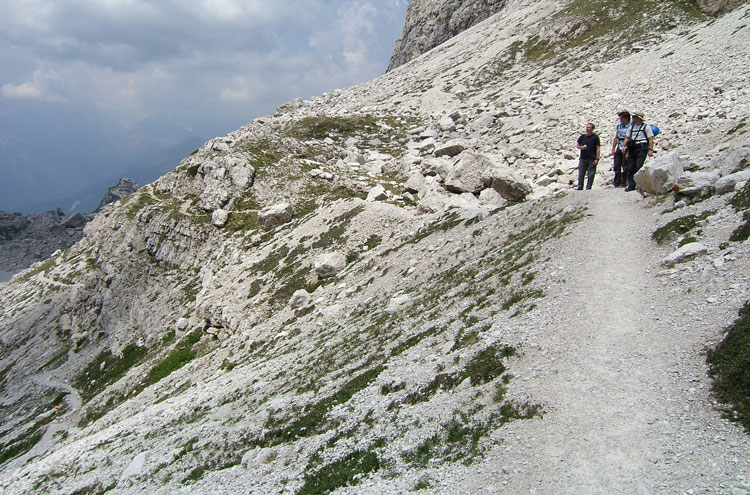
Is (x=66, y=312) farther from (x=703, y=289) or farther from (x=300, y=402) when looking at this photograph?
(x=703, y=289)

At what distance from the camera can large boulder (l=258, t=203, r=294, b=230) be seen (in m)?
43.3

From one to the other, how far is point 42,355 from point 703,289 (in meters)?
90.0

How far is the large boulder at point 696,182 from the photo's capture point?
632 inches

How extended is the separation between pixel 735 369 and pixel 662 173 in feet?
42.8

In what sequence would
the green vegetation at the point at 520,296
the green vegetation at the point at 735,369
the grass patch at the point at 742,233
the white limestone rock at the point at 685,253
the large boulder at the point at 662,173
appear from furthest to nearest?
the large boulder at the point at 662,173 < the green vegetation at the point at 520,296 < the white limestone rock at the point at 685,253 < the grass patch at the point at 742,233 < the green vegetation at the point at 735,369

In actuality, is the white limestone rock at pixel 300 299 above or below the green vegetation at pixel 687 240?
above

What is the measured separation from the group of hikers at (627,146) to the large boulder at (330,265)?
56.8 feet

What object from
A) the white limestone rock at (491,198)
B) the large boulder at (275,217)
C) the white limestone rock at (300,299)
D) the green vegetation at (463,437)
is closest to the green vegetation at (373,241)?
the white limestone rock at (300,299)

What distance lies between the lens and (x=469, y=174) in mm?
34438

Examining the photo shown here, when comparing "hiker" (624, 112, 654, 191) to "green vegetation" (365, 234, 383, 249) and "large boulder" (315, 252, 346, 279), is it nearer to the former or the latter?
"green vegetation" (365, 234, 383, 249)

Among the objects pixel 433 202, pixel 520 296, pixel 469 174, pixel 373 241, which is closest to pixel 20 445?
pixel 373 241

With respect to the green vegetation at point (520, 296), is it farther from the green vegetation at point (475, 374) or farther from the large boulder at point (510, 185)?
the large boulder at point (510, 185)

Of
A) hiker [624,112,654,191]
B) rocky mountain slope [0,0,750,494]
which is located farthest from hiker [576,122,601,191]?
rocky mountain slope [0,0,750,494]

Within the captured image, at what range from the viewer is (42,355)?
6919cm
